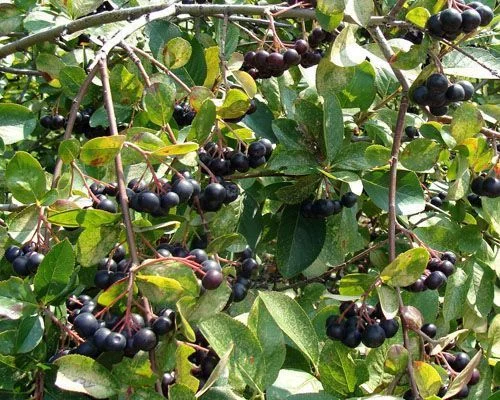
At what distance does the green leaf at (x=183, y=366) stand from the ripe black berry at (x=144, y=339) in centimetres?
5

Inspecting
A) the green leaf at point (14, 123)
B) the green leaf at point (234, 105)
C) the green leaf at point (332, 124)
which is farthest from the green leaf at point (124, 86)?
the green leaf at point (332, 124)

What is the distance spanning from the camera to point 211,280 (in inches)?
45.6

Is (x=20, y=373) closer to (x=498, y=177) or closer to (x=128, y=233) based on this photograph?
(x=128, y=233)

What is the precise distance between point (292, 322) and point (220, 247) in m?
0.21

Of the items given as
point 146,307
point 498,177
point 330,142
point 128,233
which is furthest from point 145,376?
point 498,177

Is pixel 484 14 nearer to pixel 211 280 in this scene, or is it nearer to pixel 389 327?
pixel 389 327

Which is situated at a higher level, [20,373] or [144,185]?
[144,185]

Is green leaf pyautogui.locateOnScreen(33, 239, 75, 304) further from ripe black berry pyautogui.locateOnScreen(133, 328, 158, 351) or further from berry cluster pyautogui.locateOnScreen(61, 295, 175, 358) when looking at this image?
ripe black berry pyautogui.locateOnScreen(133, 328, 158, 351)

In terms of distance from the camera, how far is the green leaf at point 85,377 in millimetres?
1114

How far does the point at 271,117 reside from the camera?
1.96 metres

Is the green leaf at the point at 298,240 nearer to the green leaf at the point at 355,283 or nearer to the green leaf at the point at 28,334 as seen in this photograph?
the green leaf at the point at 355,283

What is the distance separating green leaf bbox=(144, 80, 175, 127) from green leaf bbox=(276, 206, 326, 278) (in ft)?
1.94

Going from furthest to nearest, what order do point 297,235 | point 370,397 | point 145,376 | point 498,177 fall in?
point 297,235, point 498,177, point 370,397, point 145,376

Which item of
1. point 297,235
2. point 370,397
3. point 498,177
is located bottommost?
point 297,235
